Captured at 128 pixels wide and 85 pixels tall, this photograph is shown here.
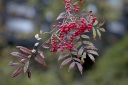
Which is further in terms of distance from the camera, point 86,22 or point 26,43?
point 26,43

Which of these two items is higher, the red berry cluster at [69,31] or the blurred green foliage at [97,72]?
the red berry cluster at [69,31]

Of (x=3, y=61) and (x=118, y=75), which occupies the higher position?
(x=3, y=61)

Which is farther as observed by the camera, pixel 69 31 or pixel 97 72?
pixel 97 72

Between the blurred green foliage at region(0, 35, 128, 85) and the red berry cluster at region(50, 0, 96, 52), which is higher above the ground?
the red berry cluster at region(50, 0, 96, 52)

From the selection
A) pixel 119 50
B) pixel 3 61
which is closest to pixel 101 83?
pixel 119 50

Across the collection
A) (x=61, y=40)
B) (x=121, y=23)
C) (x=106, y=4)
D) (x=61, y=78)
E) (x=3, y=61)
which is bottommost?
(x=121, y=23)

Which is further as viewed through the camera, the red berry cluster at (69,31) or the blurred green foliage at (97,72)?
the blurred green foliage at (97,72)

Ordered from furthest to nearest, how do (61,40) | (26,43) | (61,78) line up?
1. (26,43)
2. (61,78)
3. (61,40)

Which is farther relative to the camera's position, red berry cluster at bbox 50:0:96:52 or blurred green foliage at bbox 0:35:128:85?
blurred green foliage at bbox 0:35:128:85

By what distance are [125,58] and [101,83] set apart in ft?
1.67

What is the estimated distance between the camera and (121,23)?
29.4ft

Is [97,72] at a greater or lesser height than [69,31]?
lesser

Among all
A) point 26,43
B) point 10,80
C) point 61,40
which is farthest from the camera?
point 26,43

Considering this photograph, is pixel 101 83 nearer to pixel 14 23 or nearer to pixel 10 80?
pixel 10 80
